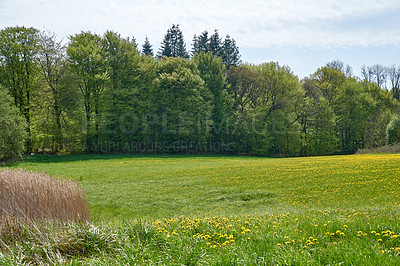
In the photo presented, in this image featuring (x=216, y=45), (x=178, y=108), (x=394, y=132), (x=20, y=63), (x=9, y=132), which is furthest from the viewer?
(x=216, y=45)

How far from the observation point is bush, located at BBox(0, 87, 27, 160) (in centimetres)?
2502

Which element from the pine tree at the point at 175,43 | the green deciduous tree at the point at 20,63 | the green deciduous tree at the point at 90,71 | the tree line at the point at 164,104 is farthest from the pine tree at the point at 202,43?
the green deciduous tree at the point at 20,63

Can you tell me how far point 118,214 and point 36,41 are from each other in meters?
30.7

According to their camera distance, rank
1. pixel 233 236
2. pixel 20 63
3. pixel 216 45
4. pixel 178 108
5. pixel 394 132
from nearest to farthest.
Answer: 1. pixel 233 236
2. pixel 20 63
3. pixel 394 132
4. pixel 178 108
5. pixel 216 45

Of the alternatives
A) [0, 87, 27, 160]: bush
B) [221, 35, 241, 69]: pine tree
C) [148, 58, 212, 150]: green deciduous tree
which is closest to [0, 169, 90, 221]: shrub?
[0, 87, 27, 160]: bush

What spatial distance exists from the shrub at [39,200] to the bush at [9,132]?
69.8ft

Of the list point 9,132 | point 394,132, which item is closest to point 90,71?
point 9,132

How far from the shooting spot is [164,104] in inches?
1671

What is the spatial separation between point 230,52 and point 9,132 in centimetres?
4900

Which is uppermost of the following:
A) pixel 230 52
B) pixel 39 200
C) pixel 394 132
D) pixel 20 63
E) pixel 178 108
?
pixel 230 52

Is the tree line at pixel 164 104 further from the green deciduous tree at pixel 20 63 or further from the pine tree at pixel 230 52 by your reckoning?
the pine tree at pixel 230 52

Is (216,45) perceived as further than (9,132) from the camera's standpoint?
Yes

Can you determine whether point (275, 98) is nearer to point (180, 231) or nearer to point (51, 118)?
point (51, 118)

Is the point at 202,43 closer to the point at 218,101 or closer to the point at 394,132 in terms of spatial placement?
the point at 218,101
